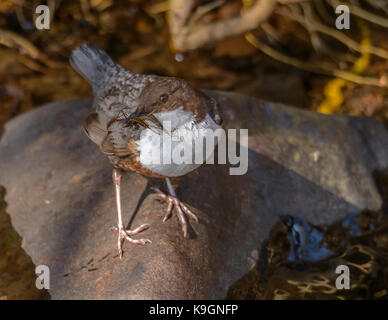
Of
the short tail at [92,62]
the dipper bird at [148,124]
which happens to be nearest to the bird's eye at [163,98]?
the dipper bird at [148,124]

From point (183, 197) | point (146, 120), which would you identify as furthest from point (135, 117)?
point (183, 197)

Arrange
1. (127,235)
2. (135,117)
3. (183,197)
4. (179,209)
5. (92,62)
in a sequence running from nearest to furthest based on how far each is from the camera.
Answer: (135,117) → (127,235) → (179,209) → (183,197) → (92,62)

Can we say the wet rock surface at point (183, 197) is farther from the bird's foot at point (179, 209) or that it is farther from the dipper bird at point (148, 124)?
the dipper bird at point (148, 124)

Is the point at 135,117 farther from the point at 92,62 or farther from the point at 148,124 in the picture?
the point at 92,62

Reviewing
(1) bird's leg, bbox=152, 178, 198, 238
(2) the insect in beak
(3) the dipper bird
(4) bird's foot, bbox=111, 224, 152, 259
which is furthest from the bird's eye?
(4) bird's foot, bbox=111, 224, 152, 259

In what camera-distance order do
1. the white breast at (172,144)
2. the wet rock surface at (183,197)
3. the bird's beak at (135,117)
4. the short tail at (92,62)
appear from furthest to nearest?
the short tail at (92,62)
the wet rock surface at (183,197)
the white breast at (172,144)
the bird's beak at (135,117)

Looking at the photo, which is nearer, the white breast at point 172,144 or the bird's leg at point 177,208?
the white breast at point 172,144

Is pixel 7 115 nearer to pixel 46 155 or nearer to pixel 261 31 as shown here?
pixel 46 155
